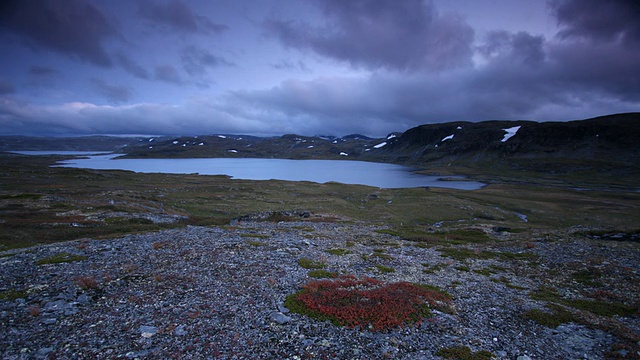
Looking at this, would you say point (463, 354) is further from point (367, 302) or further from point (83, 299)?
point (83, 299)

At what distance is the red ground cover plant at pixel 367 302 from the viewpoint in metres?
13.3

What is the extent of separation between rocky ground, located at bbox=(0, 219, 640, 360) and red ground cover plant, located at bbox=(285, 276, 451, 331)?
0.56 metres

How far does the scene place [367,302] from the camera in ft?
48.9

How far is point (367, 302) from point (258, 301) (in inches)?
234

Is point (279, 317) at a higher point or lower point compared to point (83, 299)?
higher

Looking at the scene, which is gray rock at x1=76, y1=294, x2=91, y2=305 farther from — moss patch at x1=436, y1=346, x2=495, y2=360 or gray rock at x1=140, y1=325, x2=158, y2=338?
moss patch at x1=436, y1=346, x2=495, y2=360

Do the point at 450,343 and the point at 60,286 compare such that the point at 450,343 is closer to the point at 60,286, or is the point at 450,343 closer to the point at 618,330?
the point at 618,330

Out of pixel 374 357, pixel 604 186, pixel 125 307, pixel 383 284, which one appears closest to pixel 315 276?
pixel 383 284

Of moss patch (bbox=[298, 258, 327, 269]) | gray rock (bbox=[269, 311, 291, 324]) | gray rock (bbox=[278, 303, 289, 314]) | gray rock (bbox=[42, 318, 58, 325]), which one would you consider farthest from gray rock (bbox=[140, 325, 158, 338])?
moss patch (bbox=[298, 258, 327, 269])

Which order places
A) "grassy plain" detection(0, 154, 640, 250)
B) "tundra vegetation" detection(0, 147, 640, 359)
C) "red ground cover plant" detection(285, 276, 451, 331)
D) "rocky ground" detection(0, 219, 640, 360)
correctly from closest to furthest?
1. "rocky ground" detection(0, 219, 640, 360)
2. "red ground cover plant" detection(285, 276, 451, 331)
3. "tundra vegetation" detection(0, 147, 640, 359)
4. "grassy plain" detection(0, 154, 640, 250)

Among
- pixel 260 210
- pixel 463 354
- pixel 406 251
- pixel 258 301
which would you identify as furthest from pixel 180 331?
pixel 260 210

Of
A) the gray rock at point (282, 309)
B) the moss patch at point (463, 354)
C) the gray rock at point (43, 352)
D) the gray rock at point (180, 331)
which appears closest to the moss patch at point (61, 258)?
the gray rock at point (43, 352)

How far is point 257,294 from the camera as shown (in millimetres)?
15977

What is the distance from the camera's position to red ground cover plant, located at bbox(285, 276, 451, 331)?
13.3 meters
